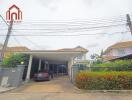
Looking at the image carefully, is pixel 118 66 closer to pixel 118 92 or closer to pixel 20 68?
pixel 118 92

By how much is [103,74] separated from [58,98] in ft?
13.0

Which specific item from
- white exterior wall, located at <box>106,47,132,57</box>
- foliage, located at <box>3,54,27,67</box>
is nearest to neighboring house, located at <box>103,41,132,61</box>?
white exterior wall, located at <box>106,47,132,57</box>

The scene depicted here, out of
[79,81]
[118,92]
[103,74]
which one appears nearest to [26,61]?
[79,81]

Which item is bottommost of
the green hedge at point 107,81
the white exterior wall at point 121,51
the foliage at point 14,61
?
the green hedge at point 107,81

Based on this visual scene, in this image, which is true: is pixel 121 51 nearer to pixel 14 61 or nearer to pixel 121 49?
pixel 121 49

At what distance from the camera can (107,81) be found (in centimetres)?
1259

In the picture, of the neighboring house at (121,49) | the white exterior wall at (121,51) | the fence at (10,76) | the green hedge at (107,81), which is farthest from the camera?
the neighboring house at (121,49)

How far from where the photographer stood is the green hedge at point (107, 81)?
40.9 ft

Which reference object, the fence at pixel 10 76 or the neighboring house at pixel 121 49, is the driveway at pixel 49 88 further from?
the neighboring house at pixel 121 49

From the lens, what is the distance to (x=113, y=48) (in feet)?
155

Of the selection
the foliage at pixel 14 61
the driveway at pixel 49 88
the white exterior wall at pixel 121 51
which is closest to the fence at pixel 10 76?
the driveway at pixel 49 88

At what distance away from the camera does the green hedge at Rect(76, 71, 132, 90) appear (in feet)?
40.9

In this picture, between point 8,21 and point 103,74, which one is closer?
point 103,74

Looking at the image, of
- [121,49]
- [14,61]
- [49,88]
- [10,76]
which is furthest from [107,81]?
[121,49]
